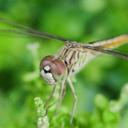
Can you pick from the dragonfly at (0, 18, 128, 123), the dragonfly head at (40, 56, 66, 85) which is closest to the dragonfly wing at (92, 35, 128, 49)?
the dragonfly at (0, 18, 128, 123)

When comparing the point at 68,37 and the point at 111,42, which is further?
the point at 68,37

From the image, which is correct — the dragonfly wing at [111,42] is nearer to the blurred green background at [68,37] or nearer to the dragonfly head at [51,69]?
the dragonfly head at [51,69]

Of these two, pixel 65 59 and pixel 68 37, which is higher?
pixel 68 37

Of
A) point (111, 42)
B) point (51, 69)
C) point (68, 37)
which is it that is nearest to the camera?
point (51, 69)

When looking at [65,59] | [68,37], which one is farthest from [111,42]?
[68,37]

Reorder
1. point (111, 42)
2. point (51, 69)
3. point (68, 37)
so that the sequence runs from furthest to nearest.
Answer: point (68, 37), point (111, 42), point (51, 69)

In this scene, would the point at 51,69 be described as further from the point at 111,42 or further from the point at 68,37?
the point at 68,37

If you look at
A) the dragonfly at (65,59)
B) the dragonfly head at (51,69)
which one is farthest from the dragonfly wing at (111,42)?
the dragonfly head at (51,69)

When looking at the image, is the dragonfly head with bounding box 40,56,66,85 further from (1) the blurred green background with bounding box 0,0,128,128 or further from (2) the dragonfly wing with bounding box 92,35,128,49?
(1) the blurred green background with bounding box 0,0,128,128
